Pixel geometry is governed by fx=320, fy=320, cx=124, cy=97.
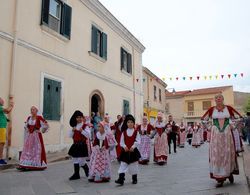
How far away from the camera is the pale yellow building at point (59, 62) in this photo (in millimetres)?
10336

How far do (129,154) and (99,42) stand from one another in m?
10.7

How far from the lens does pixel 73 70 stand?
13648mm

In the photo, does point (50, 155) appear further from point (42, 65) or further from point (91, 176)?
point (91, 176)

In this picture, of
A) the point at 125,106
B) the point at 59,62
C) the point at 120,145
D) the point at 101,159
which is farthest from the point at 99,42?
the point at 120,145

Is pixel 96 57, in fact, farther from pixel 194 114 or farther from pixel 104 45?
pixel 194 114

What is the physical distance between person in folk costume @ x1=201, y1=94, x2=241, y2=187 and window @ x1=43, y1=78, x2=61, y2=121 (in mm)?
7121

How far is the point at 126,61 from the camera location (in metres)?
19.9

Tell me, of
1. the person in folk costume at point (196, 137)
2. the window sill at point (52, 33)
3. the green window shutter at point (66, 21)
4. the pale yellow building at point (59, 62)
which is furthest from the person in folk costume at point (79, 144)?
the person in folk costume at point (196, 137)

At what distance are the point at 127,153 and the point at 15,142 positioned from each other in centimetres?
517

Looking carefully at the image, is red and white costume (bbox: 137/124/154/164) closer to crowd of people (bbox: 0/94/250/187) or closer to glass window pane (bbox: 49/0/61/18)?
crowd of people (bbox: 0/94/250/187)

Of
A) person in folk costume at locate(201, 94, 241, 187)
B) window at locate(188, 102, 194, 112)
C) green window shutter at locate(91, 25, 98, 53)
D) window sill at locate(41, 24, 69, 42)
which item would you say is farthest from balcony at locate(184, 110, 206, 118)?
person in folk costume at locate(201, 94, 241, 187)

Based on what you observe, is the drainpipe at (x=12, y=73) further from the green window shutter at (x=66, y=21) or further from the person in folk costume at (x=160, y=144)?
the person in folk costume at (x=160, y=144)

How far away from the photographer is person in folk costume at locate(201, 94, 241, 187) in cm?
586

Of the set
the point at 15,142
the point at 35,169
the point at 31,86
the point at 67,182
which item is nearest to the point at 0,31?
the point at 31,86
